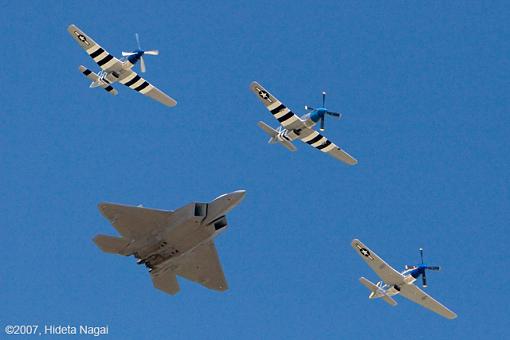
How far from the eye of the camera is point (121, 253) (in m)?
71.5

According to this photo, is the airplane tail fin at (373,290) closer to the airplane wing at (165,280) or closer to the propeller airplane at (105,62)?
the airplane wing at (165,280)

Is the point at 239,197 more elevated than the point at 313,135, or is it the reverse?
the point at 313,135

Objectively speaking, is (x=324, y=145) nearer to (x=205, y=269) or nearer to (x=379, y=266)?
(x=379, y=266)

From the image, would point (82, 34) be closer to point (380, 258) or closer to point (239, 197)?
point (239, 197)

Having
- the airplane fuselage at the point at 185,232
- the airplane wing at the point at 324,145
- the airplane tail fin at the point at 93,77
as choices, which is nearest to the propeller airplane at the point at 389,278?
the airplane wing at the point at 324,145

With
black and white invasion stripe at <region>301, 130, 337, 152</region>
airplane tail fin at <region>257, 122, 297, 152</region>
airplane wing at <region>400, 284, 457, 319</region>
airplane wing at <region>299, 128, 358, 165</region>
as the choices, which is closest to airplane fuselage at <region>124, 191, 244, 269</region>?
airplane tail fin at <region>257, 122, 297, 152</region>

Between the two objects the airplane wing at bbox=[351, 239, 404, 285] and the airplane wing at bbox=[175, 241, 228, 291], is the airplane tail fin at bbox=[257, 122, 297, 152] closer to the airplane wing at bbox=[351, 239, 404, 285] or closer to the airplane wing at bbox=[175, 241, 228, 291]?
the airplane wing at bbox=[351, 239, 404, 285]

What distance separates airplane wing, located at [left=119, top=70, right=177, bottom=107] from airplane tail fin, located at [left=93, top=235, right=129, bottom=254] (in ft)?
80.2

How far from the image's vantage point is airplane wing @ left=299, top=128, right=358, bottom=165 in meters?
89.6

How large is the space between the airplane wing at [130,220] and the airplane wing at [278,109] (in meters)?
22.1

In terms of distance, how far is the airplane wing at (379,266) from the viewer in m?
89.0

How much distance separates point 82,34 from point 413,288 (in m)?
42.5

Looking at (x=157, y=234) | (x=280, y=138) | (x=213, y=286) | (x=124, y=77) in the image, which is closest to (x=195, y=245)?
(x=157, y=234)

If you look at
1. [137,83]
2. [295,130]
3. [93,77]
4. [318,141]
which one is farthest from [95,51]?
[318,141]
